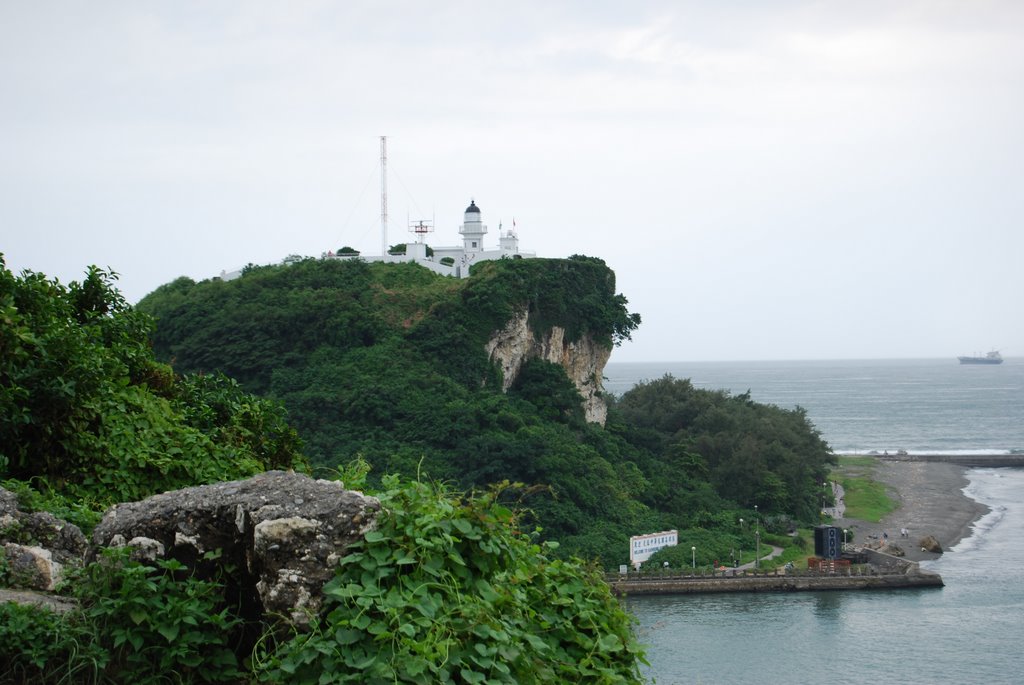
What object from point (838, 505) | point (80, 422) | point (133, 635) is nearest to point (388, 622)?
point (133, 635)

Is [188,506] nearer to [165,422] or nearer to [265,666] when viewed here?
[265,666]

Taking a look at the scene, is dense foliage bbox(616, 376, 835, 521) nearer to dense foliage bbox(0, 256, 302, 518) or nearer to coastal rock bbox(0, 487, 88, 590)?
dense foliage bbox(0, 256, 302, 518)

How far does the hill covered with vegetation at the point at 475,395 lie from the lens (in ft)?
134

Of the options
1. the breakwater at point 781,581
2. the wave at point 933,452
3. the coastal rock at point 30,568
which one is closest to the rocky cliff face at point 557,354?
the breakwater at point 781,581

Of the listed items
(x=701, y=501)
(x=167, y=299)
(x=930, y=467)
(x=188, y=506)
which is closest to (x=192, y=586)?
(x=188, y=506)

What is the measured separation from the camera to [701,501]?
145 feet

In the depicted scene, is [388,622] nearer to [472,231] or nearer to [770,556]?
[770,556]

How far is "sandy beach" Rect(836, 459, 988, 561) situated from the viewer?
45.5 m

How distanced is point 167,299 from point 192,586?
4918 cm

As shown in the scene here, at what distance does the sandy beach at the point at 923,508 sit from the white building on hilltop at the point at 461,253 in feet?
66.6

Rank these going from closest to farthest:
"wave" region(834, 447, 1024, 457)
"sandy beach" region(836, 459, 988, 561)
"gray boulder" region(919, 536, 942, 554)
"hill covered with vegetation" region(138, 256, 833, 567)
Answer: "hill covered with vegetation" region(138, 256, 833, 567), "gray boulder" region(919, 536, 942, 554), "sandy beach" region(836, 459, 988, 561), "wave" region(834, 447, 1024, 457)

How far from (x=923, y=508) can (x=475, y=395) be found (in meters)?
24.7

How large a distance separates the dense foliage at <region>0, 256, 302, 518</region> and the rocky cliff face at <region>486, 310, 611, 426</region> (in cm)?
3759

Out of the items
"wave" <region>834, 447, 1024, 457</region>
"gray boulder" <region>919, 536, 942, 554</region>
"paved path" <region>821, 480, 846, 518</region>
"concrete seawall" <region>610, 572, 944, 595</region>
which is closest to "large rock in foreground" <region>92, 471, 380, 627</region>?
"concrete seawall" <region>610, 572, 944, 595</region>
